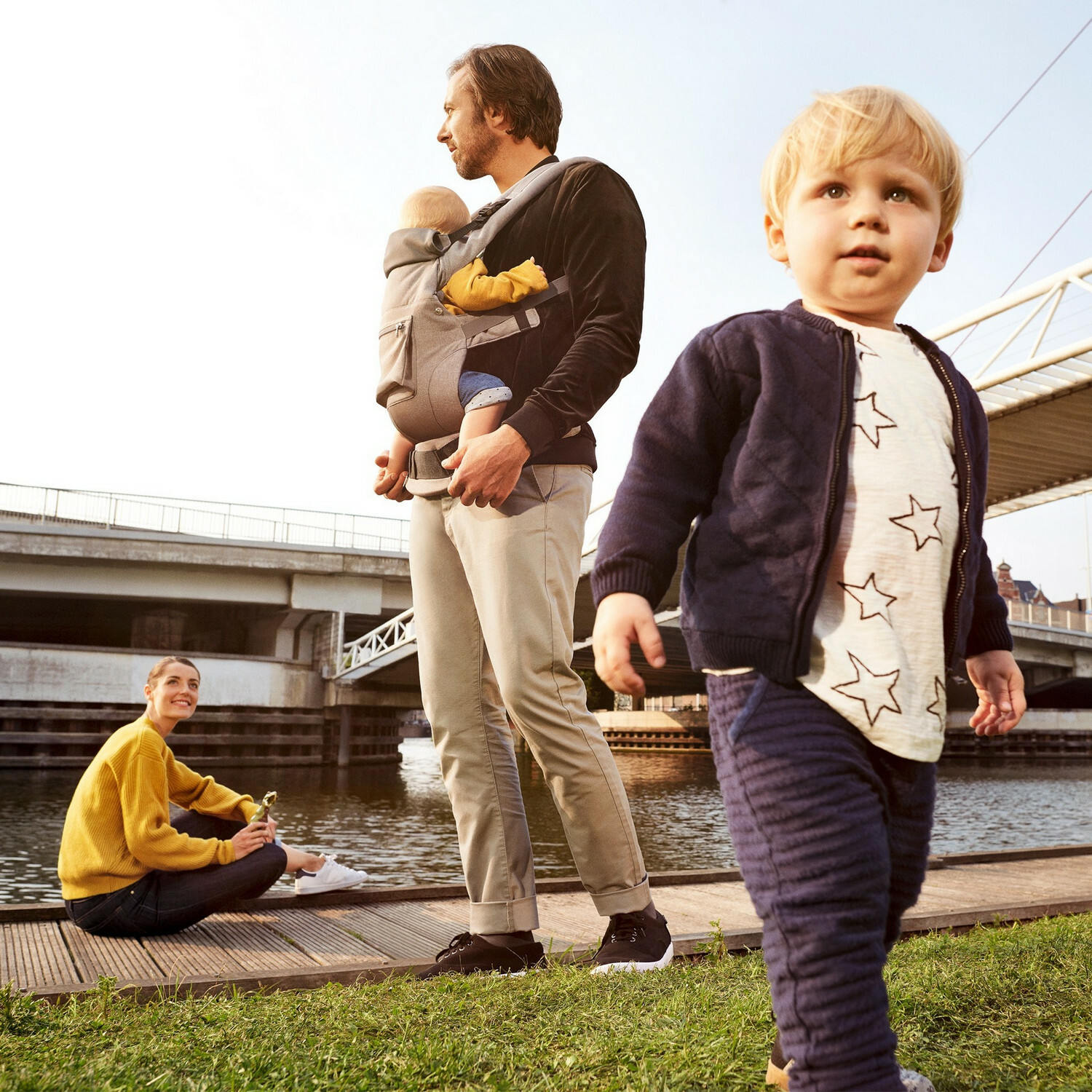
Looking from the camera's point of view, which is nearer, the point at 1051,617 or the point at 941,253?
the point at 941,253

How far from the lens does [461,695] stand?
102 inches

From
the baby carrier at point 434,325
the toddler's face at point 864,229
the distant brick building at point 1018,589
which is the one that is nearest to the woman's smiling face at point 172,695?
the baby carrier at point 434,325

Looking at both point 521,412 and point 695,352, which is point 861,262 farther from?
point 521,412

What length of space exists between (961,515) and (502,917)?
1696 mm

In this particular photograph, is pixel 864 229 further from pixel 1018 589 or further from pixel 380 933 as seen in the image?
pixel 1018 589

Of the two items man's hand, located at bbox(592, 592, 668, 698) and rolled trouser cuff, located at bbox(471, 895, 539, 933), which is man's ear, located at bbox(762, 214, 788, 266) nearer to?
man's hand, located at bbox(592, 592, 668, 698)

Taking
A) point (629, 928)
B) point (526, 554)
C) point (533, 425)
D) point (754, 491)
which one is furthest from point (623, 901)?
point (754, 491)

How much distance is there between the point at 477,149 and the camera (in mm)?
2660

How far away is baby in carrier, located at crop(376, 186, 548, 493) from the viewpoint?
237 centimetres

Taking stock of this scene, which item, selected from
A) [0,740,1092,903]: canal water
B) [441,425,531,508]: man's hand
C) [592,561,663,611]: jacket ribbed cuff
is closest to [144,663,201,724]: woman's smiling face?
[441,425,531,508]: man's hand

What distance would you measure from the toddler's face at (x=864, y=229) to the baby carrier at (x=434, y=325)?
3.60 ft

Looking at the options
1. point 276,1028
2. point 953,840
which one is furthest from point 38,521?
point 276,1028

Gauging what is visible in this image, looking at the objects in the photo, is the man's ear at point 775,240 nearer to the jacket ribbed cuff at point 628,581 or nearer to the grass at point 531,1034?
the jacket ribbed cuff at point 628,581

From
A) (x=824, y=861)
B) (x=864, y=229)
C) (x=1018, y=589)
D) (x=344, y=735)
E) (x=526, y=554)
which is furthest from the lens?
(x=1018, y=589)
